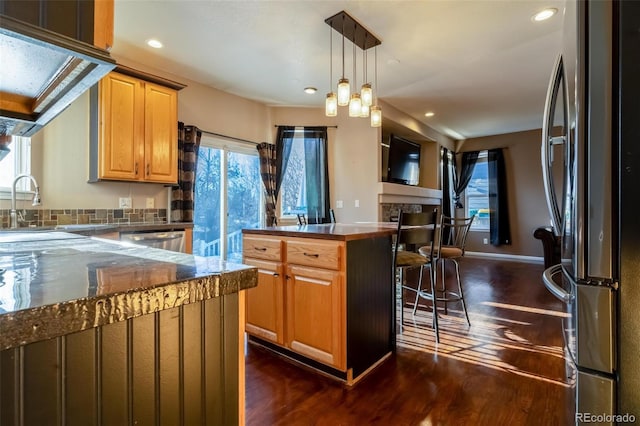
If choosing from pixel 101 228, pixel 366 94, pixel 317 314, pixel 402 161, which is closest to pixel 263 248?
pixel 317 314

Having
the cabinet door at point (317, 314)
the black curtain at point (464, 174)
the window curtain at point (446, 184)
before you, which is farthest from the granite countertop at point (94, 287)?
the black curtain at point (464, 174)

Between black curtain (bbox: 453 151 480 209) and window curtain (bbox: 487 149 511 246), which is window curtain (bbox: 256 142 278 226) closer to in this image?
black curtain (bbox: 453 151 480 209)

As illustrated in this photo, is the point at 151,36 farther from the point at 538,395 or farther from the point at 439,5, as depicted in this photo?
the point at 538,395

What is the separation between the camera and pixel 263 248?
7.58 feet

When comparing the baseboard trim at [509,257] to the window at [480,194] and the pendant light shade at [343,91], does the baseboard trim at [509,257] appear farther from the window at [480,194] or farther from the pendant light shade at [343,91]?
the pendant light shade at [343,91]

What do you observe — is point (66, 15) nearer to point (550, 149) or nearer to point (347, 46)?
point (550, 149)

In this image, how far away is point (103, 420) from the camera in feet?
1.76

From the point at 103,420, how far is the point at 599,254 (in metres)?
1.15

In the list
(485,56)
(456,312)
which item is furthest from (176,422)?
(485,56)

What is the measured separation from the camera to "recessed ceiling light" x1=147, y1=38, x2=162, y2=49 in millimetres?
2900

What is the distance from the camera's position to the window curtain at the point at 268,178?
455 centimetres

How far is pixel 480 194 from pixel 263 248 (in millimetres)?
6390

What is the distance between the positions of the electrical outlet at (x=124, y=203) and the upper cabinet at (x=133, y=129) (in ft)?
1.10

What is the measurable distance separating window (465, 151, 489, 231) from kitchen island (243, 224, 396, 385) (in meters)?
5.77
